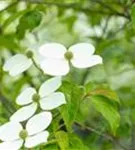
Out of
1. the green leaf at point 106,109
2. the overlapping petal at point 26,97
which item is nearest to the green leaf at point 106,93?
the green leaf at point 106,109

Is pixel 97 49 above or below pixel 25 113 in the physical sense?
below

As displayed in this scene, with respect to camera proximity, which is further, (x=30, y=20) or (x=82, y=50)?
(x=30, y=20)

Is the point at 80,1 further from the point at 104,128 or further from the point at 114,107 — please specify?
the point at 114,107

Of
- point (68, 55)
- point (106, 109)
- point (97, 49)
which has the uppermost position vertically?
point (68, 55)

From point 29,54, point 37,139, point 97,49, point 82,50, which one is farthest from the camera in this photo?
point 97,49

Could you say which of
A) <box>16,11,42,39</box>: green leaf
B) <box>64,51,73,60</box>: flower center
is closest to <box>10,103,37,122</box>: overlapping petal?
<box>64,51,73,60</box>: flower center

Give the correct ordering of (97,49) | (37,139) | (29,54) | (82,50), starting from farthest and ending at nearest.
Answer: (97,49), (29,54), (82,50), (37,139)

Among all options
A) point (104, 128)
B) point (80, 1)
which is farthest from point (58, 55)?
point (80, 1)

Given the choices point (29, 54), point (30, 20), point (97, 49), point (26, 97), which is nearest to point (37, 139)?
point (26, 97)

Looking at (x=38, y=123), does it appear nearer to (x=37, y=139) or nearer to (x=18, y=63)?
(x=37, y=139)
